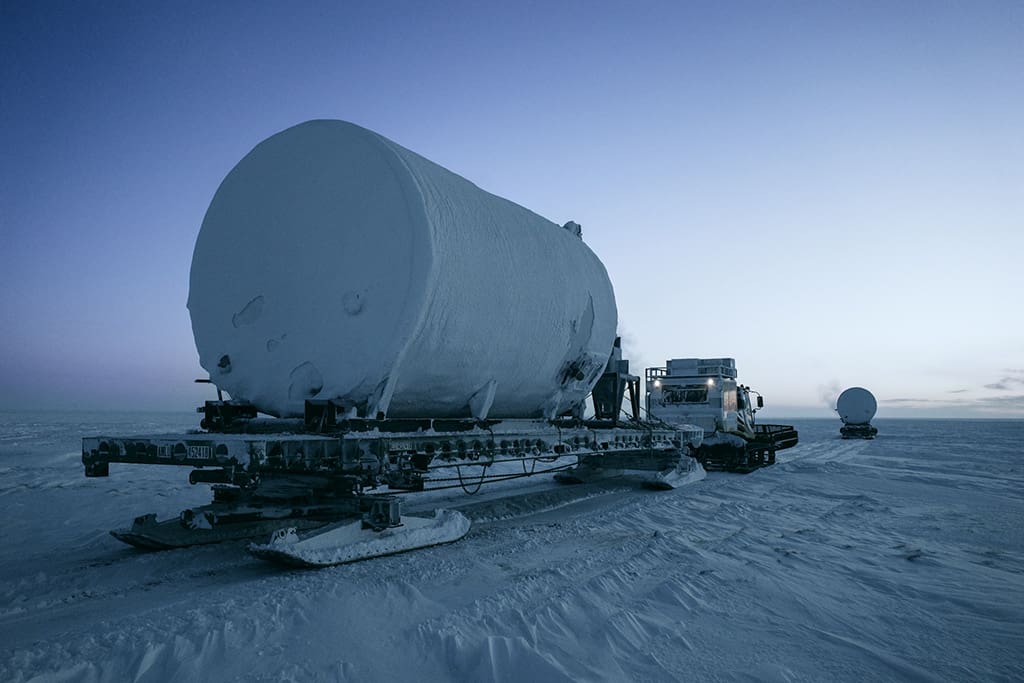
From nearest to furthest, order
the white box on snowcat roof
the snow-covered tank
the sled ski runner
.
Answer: the sled ski runner → the white box on snowcat roof → the snow-covered tank

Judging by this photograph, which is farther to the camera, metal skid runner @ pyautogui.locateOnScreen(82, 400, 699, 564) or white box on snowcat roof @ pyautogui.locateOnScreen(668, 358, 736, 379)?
white box on snowcat roof @ pyautogui.locateOnScreen(668, 358, 736, 379)

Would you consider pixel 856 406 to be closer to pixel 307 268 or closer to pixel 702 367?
pixel 702 367

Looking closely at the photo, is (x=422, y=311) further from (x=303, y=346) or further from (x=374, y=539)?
(x=374, y=539)

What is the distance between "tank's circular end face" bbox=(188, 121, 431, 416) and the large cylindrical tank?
0.01m

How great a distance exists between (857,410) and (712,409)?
90.9ft

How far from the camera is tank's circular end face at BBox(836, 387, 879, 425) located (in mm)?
39531

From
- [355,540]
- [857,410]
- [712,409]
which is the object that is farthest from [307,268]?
[857,410]

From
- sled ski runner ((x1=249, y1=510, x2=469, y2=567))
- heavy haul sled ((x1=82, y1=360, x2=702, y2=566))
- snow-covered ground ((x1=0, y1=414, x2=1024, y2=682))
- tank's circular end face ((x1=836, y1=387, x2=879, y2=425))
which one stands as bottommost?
snow-covered ground ((x1=0, y1=414, x2=1024, y2=682))

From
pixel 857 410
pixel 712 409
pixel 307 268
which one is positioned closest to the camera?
pixel 307 268

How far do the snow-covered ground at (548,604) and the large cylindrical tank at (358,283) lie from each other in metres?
1.83

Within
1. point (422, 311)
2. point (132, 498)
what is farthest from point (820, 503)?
point (132, 498)

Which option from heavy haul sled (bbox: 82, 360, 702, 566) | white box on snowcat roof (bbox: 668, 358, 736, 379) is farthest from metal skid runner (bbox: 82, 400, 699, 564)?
white box on snowcat roof (bbox: 668, 358, 736, 379)

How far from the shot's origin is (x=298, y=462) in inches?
203

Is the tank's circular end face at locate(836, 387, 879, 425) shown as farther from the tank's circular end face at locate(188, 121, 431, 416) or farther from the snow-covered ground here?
the tank's circular end face at locate(188, 121, 431, 416)
